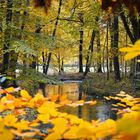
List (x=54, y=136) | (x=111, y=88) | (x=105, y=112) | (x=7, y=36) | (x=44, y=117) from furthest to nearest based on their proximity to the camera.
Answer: (x=111, y=88) → (x=105, y=112) → (x=7, y=36) → (x=44, y=117) → (x=54, y=136)

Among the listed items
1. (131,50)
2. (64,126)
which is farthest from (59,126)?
(131,50)

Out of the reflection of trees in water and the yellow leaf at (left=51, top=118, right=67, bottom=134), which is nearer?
→ the yellow leaf at (left=51, top=118, right=67, bottom=134)

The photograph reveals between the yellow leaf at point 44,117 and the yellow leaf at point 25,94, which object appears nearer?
the yellow leaf at point 44,117

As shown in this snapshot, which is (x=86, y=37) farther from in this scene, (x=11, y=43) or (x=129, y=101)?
(x=129, y=101)

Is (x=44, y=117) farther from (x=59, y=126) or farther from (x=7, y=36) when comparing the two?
(x=7, y=36)

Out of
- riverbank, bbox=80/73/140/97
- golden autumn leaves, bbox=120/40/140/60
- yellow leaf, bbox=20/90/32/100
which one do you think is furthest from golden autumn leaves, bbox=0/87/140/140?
riverbank, bbox=80/73/140/97

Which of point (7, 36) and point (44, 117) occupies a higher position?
point (7, 36)

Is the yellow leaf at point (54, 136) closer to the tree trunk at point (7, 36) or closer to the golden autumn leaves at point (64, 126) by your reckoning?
the golden autumn leaves at point (64, 126)

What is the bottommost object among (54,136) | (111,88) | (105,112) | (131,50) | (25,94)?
(105,112)

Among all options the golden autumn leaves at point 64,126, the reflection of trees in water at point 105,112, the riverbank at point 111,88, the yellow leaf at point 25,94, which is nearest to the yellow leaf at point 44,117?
the golden autumn leaves at point 64,126

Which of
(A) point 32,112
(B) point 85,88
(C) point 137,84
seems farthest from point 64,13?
(A) point 32,112

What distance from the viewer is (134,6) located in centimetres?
204

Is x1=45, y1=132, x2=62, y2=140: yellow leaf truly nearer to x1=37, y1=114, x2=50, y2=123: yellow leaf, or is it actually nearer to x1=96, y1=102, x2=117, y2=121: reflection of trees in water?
x1=37, y1=114, x2=50, y2=123: yellow leaf

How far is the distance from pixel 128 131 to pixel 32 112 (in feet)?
35.4
